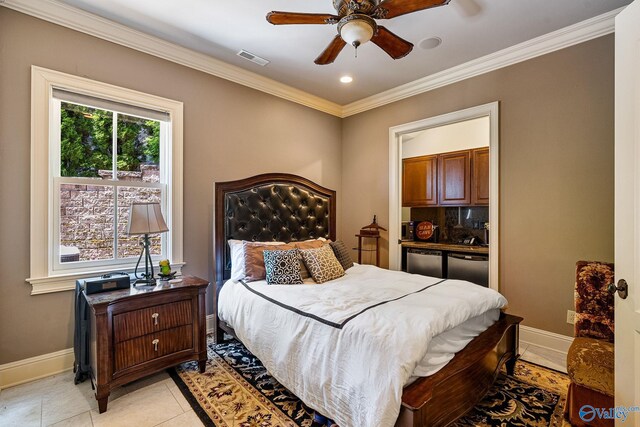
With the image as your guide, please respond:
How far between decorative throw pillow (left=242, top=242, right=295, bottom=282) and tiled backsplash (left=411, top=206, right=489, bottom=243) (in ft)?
10.4

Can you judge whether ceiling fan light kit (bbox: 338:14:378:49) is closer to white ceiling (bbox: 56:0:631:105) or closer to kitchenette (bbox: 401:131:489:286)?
white ceiling (bbox: 56:0:631:105)

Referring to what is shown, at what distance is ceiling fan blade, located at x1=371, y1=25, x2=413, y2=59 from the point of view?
81.5 inches

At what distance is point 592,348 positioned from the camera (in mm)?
1851

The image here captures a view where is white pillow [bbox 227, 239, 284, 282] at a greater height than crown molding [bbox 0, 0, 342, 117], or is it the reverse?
crown molding [bbox 0, 0, 342, 117]

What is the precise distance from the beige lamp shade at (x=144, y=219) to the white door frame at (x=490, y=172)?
107 inches

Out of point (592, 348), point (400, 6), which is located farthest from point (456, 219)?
point (400, 6)

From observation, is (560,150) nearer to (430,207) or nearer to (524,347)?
(524,347)

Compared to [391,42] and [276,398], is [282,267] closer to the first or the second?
[276,398]

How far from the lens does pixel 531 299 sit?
114 inches

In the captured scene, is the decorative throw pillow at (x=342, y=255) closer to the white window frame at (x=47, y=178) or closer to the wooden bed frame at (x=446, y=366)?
the wooden bed frame at (x=446, y=366)

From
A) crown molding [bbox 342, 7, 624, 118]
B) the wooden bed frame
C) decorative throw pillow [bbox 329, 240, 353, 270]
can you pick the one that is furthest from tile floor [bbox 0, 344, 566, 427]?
crown molding [bbox 342, 7, 624, 118]

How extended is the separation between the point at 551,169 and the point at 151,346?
3629 millimetres

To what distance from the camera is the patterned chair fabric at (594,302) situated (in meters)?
2.00

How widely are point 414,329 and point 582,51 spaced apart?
2844 millimetres
